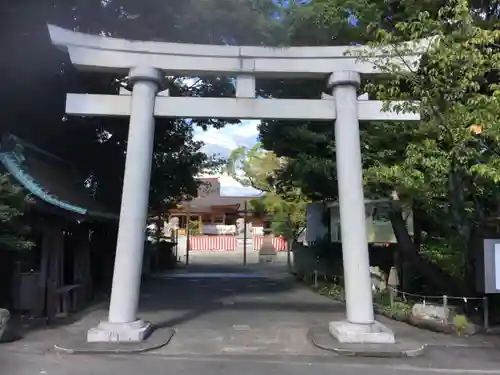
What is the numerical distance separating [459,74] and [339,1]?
16.4 feet

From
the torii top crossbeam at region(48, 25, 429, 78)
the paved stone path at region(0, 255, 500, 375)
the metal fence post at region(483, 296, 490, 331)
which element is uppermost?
the torii top crossbeam at region(48, 25, 429, 78)

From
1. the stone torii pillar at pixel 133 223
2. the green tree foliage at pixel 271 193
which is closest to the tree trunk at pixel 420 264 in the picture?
the stone torii pillar at pixel 133 223

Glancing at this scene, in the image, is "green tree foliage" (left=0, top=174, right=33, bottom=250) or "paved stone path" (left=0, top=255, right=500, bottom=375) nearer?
"paved stone path" (left=0, top=255, right=500, bottom=375)

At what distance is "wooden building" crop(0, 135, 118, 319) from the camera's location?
10641 mm

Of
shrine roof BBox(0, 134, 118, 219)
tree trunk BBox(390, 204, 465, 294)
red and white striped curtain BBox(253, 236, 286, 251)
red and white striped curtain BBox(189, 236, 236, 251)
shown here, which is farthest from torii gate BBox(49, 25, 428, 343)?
red and white striped curtain BBox(189, 236, 236, 251)

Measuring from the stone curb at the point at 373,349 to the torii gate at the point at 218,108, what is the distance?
269mm

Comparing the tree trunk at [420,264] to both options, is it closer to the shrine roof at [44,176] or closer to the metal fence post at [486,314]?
the metal fence post at [486,314]

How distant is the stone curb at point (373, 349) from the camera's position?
28.5 ft

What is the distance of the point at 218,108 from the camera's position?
10.3m

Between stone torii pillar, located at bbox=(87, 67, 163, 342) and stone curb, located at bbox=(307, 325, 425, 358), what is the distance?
3376 millimetres

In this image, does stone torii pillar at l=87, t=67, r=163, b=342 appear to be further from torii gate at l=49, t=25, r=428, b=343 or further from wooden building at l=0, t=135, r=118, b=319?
wooden building at l=0, t=135, r=118, b=319

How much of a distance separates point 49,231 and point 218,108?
198 inches

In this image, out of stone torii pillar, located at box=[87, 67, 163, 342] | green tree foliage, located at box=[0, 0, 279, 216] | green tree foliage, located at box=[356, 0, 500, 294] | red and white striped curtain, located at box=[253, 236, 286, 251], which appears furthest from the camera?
red and white striped curtain, located at box=[253, 236, 286, 251]

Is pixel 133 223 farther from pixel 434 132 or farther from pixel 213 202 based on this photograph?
pixel 213 202
